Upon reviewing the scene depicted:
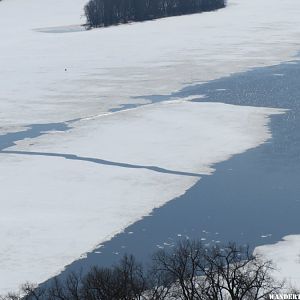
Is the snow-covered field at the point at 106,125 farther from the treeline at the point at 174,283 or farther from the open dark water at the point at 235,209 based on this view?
the treeline at the point at 174,283

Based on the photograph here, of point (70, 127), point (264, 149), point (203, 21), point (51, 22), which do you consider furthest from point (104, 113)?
point (51, 22)

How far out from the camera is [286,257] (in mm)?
10531

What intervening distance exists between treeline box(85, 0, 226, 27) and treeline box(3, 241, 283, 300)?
30.9 metres

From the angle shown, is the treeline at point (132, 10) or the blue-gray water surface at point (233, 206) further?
the treeline at point (132, 10)

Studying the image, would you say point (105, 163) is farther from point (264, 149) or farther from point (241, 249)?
point (241, 249)

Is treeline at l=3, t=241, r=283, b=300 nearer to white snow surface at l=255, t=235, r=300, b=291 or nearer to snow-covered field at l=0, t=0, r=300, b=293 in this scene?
white snow surface at l=255, t=235, r=300, b=291

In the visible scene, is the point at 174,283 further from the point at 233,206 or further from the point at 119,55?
the point at 119,55

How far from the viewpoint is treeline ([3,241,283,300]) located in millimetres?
7902

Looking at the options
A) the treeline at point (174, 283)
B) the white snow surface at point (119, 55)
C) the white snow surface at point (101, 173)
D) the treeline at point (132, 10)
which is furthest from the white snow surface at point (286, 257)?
the treeline at point (132, 10)

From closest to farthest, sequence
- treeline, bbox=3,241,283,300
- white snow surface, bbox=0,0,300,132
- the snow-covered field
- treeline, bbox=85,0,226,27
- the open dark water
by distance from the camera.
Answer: treeline, bbox=3,241,283,300
the open dark water
the snow-covered field
white snow surface, bbox=0,0,300,132
treeline, bbox=85,0,226,27

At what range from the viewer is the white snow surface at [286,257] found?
974 centimetres

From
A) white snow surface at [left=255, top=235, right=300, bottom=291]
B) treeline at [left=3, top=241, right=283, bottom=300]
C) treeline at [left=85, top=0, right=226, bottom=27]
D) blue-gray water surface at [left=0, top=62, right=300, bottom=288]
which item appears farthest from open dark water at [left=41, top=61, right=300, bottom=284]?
treeline at [left=85, top=0, right=226, bottom=27]

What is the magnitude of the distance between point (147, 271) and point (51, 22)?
33.6 meters

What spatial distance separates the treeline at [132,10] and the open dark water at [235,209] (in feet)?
77.3
